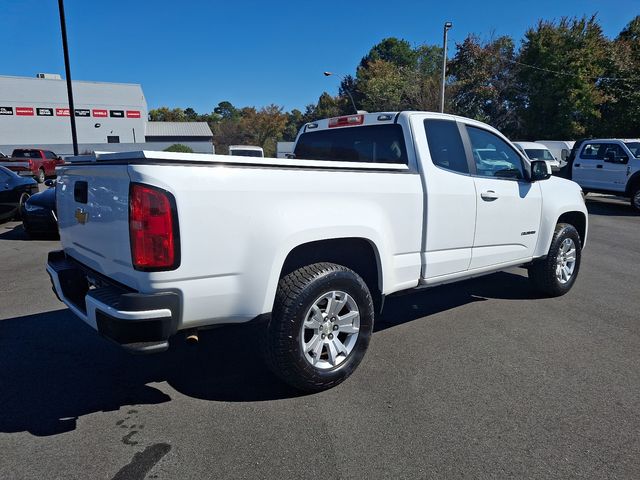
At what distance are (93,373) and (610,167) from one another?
15.2 meters

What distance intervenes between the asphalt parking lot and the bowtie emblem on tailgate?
1.17 meters

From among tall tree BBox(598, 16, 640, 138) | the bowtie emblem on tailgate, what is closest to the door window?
the bowtie emblem on tailgate

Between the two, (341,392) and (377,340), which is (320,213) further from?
(377,340)

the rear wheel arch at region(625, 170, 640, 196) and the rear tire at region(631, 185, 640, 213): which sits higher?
the rear wheel arch at region(625, 170, 640, 196)

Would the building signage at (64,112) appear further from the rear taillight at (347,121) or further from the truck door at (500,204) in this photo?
the truck door at (500,204)

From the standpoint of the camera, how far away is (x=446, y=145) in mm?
4164

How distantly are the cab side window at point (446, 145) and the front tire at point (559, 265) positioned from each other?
185cm

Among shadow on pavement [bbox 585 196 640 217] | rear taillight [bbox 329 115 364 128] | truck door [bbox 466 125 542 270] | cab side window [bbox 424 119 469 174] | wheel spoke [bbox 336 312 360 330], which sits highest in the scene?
rear taillight [bbox 329 115 364 128]

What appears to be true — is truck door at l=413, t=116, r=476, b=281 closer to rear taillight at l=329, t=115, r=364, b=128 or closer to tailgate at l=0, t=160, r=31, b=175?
rear taillight at l=329, t=115, r=364, b=128

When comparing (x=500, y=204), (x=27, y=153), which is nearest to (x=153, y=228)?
(x=500, y=204)

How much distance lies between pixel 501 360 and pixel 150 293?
281cm

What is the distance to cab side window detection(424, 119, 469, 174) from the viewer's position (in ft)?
13.2

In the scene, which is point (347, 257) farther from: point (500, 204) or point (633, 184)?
point (633, 184)

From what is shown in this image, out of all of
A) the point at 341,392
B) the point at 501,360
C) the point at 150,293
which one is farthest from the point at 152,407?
the point at 501,360
